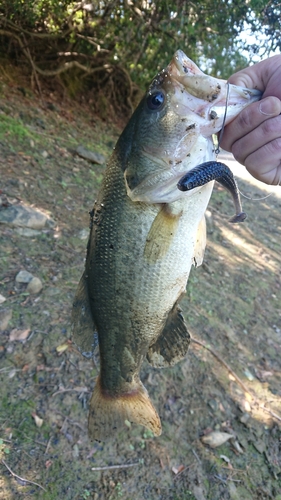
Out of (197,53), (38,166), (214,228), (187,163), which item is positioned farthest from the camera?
(197,53)

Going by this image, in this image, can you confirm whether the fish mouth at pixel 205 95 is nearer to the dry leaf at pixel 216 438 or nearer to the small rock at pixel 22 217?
the dry leaf at pixel 216 438

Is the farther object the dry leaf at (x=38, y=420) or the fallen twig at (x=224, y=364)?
the fallen twig at (x=224, y=364)

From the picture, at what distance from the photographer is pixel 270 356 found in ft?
12.1

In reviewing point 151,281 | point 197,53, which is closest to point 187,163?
point 151,281

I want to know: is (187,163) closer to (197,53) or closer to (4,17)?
(4,17)

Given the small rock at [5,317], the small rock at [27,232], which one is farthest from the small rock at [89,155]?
the small rock at [5,317]

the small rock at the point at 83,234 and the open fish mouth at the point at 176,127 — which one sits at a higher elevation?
the open fish mouth at the point at 176,127

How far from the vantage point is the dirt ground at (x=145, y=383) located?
2.37 m

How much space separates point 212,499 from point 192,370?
35.3 inches

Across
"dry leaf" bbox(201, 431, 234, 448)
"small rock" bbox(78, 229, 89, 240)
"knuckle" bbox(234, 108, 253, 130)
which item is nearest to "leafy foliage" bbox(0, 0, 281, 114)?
"small rock" bbox(78, 229, 89, 240)

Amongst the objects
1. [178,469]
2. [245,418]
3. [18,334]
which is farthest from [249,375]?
[18,334]

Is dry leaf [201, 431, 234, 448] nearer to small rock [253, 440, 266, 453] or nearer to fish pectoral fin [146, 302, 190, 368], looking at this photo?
small rock [253, 440, 266, 453]

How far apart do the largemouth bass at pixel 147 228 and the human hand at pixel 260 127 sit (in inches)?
3.0

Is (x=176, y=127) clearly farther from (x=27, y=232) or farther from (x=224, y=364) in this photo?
(x=27, y=232)
